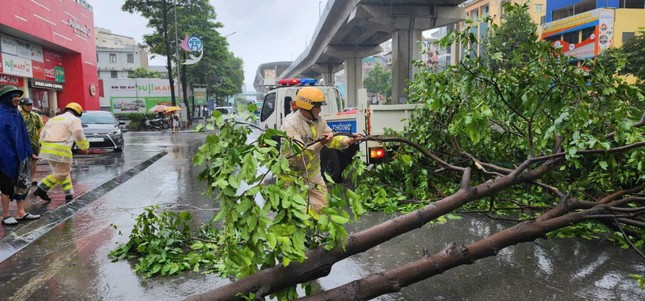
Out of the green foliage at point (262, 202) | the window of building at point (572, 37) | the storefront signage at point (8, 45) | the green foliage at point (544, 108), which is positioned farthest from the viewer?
the window of building at point (572, 37)

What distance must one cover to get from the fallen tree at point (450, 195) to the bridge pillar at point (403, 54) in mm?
20518

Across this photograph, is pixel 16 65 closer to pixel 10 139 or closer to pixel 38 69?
pixel 38 69

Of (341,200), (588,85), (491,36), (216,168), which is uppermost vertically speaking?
(491,36)

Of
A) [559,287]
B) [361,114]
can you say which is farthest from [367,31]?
[559,287]

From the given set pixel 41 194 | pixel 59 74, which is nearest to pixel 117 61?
pixel 59 74

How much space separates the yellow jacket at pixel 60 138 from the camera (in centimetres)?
682

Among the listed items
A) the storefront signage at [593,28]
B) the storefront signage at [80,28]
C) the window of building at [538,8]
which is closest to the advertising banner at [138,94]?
the storefront signage at [80,28]

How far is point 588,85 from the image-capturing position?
14.4ft

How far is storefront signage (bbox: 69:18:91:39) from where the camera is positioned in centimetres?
2527

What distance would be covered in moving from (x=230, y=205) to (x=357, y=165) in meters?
1.61

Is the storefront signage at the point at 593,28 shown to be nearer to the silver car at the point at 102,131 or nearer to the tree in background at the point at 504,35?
the silver car at the point at 102,131

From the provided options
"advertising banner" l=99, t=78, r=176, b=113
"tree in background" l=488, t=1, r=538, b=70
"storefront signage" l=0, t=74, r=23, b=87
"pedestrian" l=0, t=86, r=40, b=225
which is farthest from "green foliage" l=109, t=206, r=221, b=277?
"advertising banner" l=99, t=78, r=176, b=113

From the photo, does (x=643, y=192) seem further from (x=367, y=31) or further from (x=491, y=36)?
(x=367, y=31)

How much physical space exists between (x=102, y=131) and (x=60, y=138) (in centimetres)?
867
